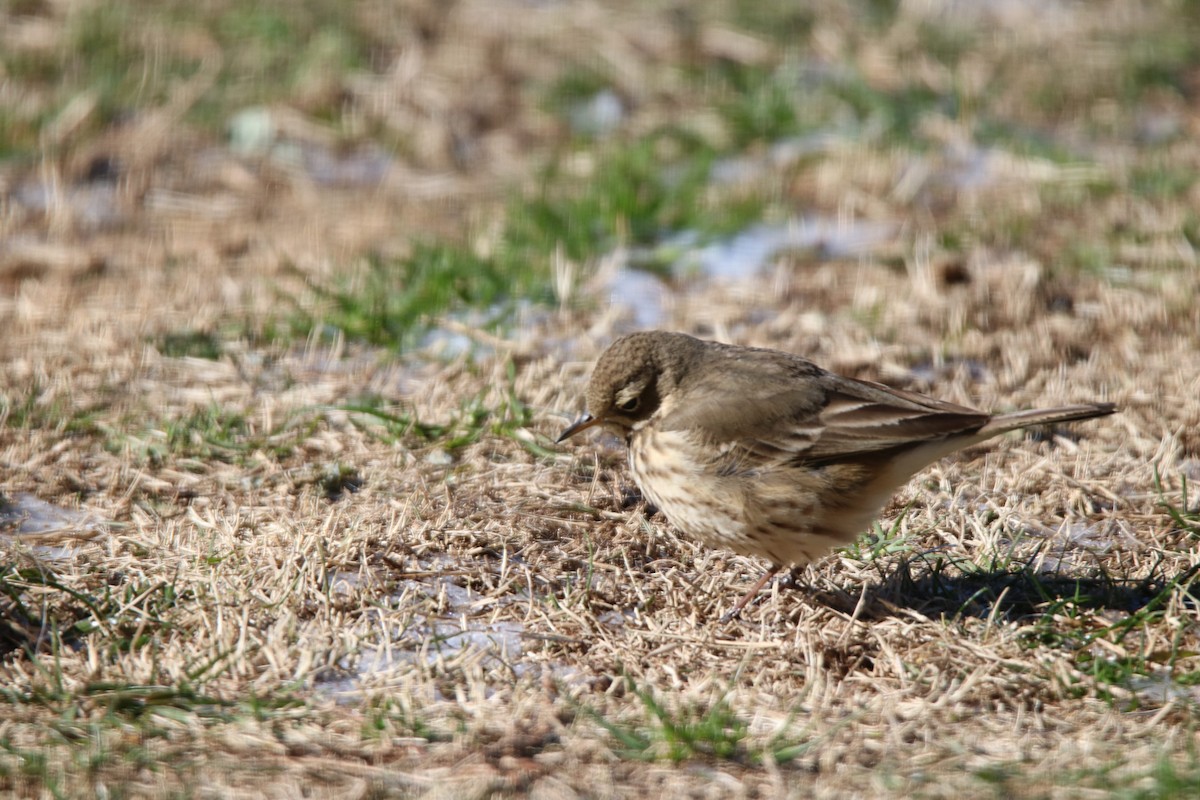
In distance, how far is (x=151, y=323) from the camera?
675 cm

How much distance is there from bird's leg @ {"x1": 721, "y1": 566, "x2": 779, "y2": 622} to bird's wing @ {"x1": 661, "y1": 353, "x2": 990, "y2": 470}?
395 millimetres

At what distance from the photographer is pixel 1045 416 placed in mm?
4480

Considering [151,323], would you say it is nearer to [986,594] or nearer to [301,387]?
[301,387]

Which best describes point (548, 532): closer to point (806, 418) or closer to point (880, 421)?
point (806, 418)

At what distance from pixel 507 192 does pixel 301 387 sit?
7.68 ft

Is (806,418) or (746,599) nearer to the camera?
(746,599)

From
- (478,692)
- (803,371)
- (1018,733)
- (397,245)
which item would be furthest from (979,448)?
(397,245)

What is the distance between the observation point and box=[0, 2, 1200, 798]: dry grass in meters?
3.78

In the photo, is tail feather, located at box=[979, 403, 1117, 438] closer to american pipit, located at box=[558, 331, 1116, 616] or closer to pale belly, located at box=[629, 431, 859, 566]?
american pipit, located at box=[558, 331, 1116, 616]

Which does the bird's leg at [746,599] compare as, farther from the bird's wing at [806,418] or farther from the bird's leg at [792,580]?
the bird's wing at [806,418]

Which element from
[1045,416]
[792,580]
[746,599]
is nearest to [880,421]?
[1045,416]

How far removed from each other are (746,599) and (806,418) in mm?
657

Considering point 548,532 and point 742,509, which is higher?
point 742,509

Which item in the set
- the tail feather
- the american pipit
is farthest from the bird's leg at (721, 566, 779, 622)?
the tail feather
